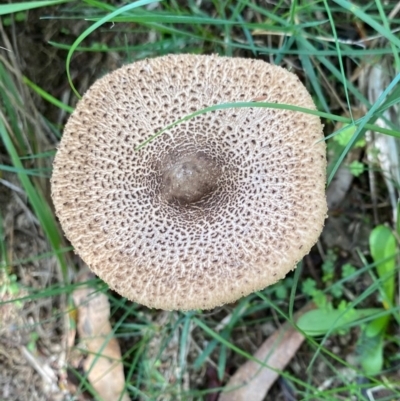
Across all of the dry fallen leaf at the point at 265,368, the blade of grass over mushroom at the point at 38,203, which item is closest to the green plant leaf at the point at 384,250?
the dry fallen leaf at the point at 265,368

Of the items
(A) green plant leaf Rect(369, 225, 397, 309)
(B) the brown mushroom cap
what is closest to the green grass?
(A) green plant leaf Rect(369, 225, 397, 309)

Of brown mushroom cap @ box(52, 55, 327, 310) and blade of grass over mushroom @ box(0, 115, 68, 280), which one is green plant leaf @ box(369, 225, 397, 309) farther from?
blade of grass over mushroom @ box(0, 115, 68, 280)

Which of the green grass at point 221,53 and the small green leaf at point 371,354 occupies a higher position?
the green grass at point 221,53

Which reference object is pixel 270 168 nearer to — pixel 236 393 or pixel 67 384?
pixel 236 393

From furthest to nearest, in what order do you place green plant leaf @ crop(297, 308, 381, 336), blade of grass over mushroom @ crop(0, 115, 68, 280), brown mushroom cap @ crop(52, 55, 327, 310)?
green plant leaf @ crop(297, 308, 381, 336) → blade of grass over mushroom @ crop(0, 115, 68, 280) → brown mushroom cap @ crop(52, 55, 327, 310)

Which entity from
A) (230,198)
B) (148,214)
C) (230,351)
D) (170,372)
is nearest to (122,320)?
(170,372)

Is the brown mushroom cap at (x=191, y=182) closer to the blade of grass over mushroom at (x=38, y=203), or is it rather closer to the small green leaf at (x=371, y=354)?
the blade of grass over mushroom at (x=38, y=203)
